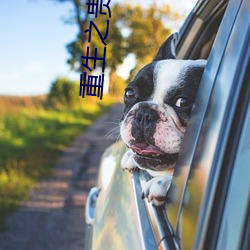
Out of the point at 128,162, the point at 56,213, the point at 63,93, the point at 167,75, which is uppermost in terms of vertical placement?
the point at 167,75

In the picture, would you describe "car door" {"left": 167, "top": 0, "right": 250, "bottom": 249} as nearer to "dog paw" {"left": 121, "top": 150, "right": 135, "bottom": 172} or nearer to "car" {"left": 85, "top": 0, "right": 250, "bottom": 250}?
"car" {"left": 85, "top": 0, "right": 250, "bottom": 250}

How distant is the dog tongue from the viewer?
5.47 feet

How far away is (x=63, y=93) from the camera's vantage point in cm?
1916

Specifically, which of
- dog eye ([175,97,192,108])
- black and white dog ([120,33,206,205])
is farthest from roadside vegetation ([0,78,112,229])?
dog eye ([175,97,192,108])

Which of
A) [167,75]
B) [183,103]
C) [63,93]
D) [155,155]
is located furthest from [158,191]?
[63,93]

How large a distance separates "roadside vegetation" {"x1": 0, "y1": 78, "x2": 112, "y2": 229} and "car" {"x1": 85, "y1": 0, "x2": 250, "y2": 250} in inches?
149

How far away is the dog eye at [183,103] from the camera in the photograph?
5.44 ft

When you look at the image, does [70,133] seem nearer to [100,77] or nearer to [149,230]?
[100,77]

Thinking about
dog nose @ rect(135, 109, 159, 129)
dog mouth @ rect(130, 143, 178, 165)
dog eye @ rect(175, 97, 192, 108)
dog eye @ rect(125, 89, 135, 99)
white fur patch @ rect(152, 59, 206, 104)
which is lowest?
dog mouth @ rect(130, 143, 178, 165)

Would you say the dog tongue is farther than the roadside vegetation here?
No

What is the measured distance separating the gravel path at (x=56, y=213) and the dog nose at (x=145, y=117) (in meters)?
1.34

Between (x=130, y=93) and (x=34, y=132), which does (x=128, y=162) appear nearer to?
(x=130, y=93)

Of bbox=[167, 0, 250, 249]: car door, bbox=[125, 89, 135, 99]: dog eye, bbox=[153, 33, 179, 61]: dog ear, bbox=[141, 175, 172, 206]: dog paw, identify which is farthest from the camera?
bbox=[153, 33, 179, 61]: dog ear

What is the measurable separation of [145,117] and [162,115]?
0.05 meters
